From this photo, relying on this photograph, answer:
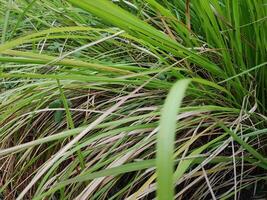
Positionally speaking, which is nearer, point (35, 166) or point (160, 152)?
point (160, 152)

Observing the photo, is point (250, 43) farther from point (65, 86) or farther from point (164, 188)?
point (164, 188)

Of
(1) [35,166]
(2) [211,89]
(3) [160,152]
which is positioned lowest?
(1) [35,166]

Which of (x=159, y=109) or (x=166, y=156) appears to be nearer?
(x=166, y=156)

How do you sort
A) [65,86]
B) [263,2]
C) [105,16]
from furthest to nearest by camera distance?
[65,86] < [263,2] < [105,16]

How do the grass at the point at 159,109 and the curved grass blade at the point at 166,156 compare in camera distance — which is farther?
the grass at the point at 159,109

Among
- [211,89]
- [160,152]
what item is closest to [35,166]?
[211,89]

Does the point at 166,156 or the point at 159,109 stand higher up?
the point at 166,156

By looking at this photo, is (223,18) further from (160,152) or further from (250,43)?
(160,152)

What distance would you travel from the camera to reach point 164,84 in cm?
70

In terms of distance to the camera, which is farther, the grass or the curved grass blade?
the grass

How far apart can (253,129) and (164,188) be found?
0.47 meters

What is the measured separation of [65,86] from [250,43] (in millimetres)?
391

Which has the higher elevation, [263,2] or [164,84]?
[263,2]

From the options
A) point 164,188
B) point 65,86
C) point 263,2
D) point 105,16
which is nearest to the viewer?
point 164,188
